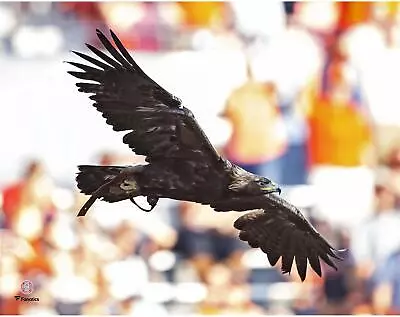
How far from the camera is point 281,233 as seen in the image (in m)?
2.26

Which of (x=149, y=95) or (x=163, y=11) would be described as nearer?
(x=149, y=95)

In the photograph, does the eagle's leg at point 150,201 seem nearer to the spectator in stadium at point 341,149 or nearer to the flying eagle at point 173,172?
the flying eagle at point 173,172

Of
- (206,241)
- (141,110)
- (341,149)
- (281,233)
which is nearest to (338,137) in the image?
(341,149)

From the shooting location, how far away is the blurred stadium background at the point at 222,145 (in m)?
2.36

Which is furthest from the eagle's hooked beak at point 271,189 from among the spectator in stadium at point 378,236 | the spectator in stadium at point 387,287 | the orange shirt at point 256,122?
the spectator in stadium at point 387,287

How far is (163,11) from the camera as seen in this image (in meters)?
2.40

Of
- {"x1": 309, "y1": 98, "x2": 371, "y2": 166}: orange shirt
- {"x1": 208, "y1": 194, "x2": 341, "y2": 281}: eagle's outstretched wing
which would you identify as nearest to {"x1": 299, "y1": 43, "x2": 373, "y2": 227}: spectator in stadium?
{"x1": 309, "y1": 98, "x2": 371, "y2": 166}: orange shirt

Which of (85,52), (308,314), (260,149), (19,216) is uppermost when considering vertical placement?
(85,52)

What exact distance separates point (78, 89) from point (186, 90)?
0.27 m

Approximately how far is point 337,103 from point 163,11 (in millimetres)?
512

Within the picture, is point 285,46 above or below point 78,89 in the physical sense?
above

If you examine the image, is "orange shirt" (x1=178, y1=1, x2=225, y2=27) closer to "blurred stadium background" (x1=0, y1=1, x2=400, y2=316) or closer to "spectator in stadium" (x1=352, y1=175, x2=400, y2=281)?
"blurred stadium background" (x1=0, y1=1, x2=400, y2=316)

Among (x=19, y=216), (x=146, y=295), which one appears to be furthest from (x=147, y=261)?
(x=19, y=216)

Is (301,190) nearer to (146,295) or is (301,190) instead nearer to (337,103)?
(337,103)
